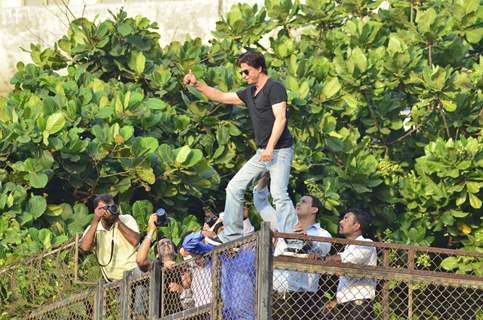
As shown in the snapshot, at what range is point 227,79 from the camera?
63.0ft

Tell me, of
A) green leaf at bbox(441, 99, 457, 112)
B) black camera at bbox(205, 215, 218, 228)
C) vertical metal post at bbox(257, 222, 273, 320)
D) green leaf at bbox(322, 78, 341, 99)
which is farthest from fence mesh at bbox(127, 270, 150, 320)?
green leaf at bbox(441, 99, 457, 112)

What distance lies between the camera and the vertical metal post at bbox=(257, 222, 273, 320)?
Result: 1274 centimetres

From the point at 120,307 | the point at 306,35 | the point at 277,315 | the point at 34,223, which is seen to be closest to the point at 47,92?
the point at 34,223

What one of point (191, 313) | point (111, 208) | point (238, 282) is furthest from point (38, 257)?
point (238, 282)

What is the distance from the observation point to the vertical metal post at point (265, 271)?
12.7m

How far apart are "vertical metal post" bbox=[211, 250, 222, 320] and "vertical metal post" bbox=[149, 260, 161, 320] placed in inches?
34.8

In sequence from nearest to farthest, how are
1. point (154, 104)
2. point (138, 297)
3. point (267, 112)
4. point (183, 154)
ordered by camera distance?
1. point (138, 297)
2. point (267, 112)
3. point (183, 154)
4. point (154, 104)

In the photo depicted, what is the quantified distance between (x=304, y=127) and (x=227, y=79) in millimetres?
955

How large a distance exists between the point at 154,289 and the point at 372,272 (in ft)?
5.78

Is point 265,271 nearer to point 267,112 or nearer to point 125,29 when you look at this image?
point 267,112

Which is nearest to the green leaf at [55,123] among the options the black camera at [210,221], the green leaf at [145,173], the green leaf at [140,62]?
the green leaf at [145,173]

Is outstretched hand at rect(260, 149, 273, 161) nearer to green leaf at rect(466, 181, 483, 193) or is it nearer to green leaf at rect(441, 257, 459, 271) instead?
green leaf at rect(441, 257, 459, 271)

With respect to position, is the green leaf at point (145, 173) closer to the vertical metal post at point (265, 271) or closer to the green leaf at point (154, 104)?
the green leaf at point (154, 104)

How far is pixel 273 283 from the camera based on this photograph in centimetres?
1379
